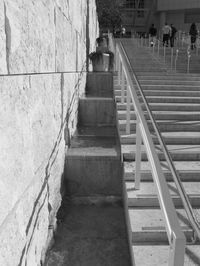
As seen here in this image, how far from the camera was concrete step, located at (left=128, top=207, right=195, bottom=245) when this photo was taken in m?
3.05

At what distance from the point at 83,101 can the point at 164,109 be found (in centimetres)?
164

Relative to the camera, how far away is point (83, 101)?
22.3 feet

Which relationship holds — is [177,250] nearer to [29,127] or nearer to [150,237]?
[29,127]

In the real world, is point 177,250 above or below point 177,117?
above

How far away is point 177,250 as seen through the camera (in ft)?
5.10

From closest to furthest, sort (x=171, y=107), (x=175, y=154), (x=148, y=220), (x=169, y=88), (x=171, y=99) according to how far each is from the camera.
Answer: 1. (x=148, y=220)
2. (x=175, y=154)
3. (x=171, y=107)
4. (x=171, y=99)
5. (x=169, y=88)

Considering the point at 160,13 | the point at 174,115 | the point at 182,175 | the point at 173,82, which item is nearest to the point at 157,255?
the point at 182,175

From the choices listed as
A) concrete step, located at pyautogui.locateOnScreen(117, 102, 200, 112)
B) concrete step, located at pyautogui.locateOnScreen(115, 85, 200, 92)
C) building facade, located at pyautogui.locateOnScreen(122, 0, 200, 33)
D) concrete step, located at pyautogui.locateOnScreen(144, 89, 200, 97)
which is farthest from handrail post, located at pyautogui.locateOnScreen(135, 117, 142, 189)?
building facade, located at pyautogui.locateOnScreen(122, 0, 200, 33)

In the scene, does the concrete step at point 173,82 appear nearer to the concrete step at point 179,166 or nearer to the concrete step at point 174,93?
the concrete step at point 174,93

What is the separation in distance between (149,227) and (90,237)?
0.76 m

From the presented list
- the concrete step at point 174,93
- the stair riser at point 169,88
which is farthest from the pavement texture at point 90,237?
the stair riser at point 169,88

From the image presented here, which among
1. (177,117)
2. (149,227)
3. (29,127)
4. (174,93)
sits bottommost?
(149,227)

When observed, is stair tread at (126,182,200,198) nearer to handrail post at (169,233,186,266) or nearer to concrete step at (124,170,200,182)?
concrete step at (124,170,200,182)

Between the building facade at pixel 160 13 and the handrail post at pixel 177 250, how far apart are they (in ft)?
113
